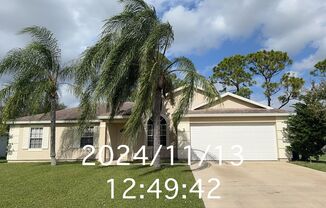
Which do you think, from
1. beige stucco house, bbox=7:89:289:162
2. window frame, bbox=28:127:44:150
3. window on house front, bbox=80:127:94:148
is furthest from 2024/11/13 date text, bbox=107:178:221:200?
window frame, bbox=28:127:44:150

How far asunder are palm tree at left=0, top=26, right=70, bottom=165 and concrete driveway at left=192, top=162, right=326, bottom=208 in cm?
916

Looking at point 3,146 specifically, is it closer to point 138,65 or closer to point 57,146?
point 57,146

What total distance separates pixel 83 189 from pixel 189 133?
9837mm

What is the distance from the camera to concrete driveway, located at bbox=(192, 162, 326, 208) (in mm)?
8125

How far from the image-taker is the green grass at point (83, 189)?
812 centimetres

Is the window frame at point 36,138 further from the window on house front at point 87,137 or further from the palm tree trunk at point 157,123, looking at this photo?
Result: the palm tree trunk at point 157,123

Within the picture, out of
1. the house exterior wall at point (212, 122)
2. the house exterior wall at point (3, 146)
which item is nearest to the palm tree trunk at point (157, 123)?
the house exterior wall at point (212, 122)

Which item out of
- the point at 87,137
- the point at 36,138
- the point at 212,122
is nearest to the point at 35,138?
the point at 36,138

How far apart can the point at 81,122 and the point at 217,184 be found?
967 cm

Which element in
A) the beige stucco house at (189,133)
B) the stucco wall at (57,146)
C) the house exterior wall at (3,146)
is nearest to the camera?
the beige stucco house at (189,133)

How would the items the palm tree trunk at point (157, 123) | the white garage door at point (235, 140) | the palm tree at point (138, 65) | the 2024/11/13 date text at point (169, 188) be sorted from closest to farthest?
the 2024/11/13 date text at point (169, 188) < the palm tree at point (138, 65) < the palm tree trunk at point (157, 123) < the white garage door at point (235, 140)

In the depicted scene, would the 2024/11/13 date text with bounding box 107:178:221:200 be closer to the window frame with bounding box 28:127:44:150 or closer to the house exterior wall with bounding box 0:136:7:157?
the window frame with bounding box 28:127:44:150

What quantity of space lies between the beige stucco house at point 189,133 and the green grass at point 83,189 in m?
5.01

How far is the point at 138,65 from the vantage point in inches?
571
